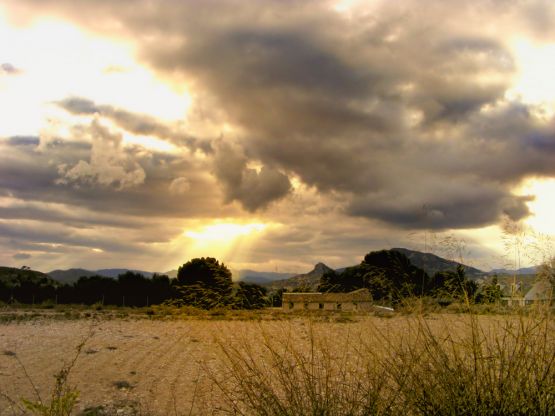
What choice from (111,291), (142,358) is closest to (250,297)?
(142,358)

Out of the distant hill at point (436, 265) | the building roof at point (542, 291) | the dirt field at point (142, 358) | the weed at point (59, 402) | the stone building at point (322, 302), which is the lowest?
the dirt field at point (142, 358)

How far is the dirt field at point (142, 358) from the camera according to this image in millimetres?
7650

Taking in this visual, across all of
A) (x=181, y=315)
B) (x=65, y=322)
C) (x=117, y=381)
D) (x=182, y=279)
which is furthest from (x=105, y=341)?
(x=182, y=279)

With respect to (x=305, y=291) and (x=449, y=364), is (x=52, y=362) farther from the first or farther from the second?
(x=449, y=364)

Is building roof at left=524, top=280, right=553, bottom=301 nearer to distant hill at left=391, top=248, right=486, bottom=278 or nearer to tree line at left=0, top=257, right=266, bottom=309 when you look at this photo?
distant hill at left=391, top=248, right=486, bottom=278

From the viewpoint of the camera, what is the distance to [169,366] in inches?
507

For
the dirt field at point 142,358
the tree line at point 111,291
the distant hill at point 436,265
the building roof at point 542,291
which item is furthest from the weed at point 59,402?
the tree line at point 111,291

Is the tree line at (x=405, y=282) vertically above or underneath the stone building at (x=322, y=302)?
above

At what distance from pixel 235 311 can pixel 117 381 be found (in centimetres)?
Result: 665

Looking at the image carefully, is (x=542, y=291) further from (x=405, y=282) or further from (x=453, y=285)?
(x=405, y=282)

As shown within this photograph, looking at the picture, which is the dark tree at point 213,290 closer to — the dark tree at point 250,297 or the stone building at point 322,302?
the dark tree at point 250,297

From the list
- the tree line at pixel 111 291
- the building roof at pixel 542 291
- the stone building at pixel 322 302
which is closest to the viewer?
the stone building at pixel 322 302

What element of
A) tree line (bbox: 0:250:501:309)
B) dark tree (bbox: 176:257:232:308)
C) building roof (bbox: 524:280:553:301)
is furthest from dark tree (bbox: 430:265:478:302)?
dark tree (bbox: 176:257:232:308)

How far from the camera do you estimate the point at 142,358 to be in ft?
46.7
